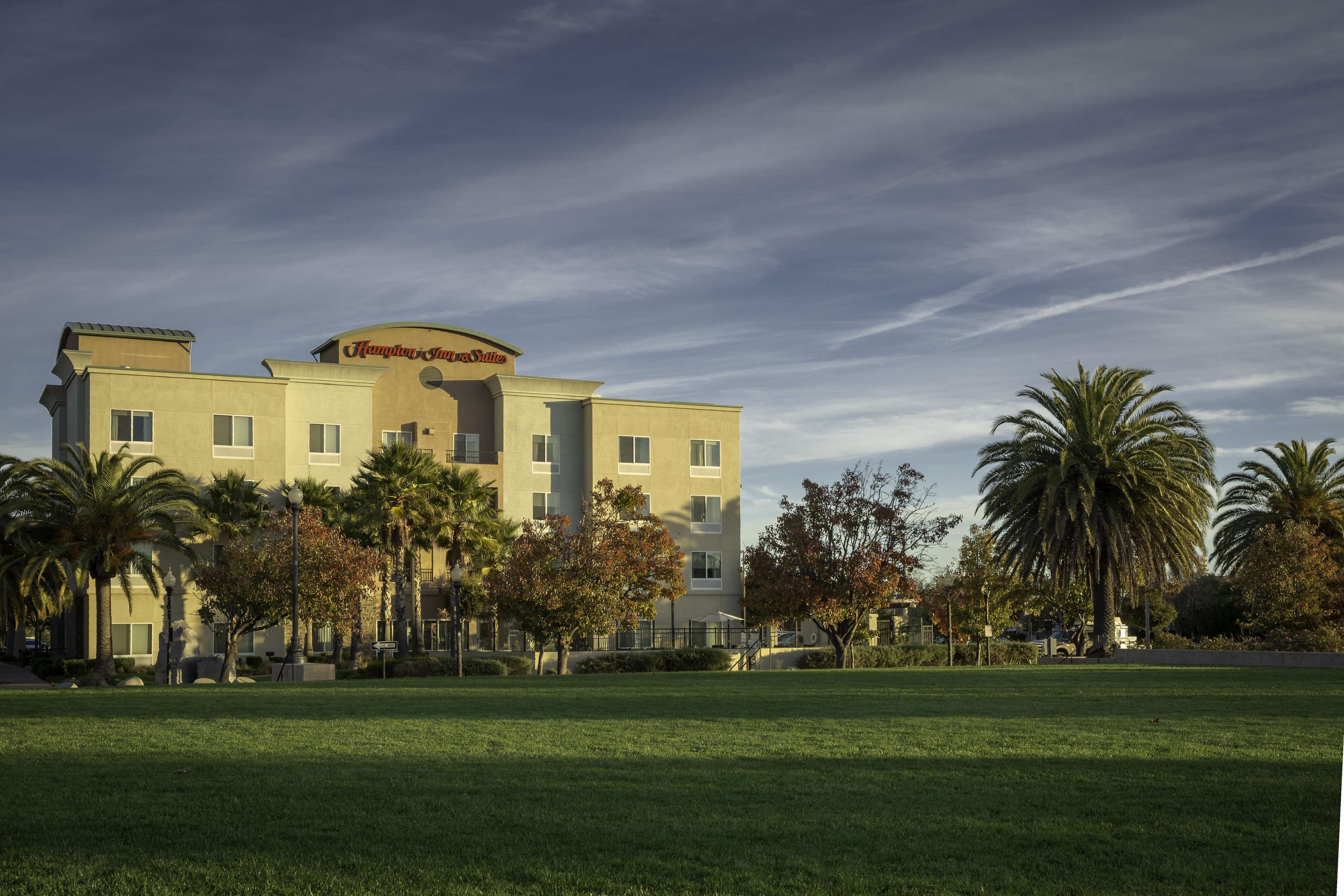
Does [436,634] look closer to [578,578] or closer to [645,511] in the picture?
[645,511]

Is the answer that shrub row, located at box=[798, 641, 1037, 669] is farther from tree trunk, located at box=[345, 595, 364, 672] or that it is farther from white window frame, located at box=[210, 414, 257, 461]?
white window frame, located at box=[210, 414, 257, 461]

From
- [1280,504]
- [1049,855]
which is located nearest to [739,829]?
[1049,855]

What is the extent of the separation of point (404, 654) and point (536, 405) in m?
19.8

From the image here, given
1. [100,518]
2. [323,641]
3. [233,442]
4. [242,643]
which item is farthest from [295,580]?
[323,641]

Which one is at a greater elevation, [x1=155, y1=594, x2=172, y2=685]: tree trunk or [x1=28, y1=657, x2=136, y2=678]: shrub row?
[x1=155, y1=594, x2=172, y2=685]: tree trunk

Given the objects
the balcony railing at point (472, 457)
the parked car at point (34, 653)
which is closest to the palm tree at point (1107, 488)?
the balcony railing at point (472, 457)

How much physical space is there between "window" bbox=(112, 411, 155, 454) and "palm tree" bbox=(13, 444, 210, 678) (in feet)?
40.7

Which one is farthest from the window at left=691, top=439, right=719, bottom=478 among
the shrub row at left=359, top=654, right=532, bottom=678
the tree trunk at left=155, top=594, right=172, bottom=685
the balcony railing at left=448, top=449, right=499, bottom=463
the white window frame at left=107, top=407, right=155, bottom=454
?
the tree trunk at left=155, top=594, right=172, bottom=685

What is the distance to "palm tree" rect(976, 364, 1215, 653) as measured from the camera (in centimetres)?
4281

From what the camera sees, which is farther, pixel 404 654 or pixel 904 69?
pixel 404 654

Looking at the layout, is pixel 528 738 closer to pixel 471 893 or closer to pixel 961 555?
pixel 471 893

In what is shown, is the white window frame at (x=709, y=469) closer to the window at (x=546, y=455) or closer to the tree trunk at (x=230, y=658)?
the window at (x=546, y=455)

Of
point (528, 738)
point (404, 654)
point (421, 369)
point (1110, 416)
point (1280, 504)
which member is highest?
point (421, 369)

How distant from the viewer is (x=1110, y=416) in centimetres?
4328
